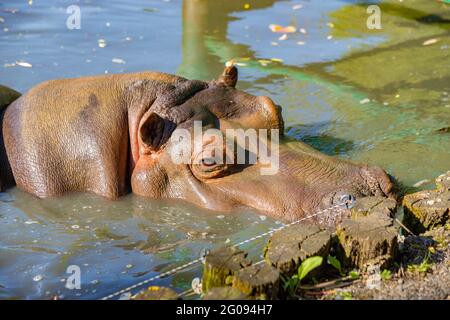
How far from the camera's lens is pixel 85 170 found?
5.86 meters

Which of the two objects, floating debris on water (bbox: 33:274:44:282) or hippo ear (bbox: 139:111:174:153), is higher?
hippo ear (bbox: 139:111:174:153)

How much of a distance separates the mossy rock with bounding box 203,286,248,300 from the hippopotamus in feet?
6.17

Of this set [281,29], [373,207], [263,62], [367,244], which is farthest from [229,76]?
[281,29]

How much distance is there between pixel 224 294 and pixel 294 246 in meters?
0.71

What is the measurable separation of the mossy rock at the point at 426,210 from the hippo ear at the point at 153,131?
197 cm

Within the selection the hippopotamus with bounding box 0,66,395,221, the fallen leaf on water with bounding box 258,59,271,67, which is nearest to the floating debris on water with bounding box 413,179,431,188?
the hippopotamus with bounding box 0,66,395,221

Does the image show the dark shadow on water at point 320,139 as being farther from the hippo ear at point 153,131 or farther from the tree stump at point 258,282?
the tree stump at point 258,282

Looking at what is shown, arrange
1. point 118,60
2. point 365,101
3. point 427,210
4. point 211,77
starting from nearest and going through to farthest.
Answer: point 427,210, point 365,101, point 211,77, point 118,60

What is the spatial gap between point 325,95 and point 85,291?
16.5ft

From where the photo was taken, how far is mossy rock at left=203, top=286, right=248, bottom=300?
11.4ft

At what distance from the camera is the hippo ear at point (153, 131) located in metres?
5.65

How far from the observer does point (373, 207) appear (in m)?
4.56

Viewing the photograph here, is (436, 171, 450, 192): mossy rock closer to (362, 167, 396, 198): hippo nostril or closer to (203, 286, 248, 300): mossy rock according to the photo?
(362, 167, 396, 198): hippo nostril

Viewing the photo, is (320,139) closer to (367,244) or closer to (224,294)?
(367,244)
